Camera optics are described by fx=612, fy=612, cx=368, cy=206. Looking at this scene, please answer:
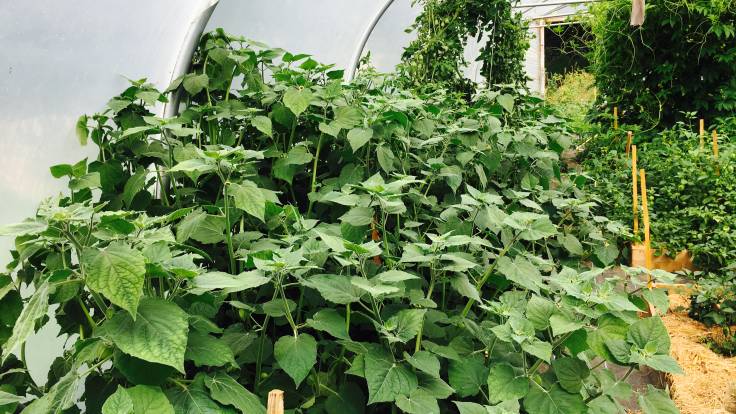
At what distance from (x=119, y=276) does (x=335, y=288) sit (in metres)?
0.54

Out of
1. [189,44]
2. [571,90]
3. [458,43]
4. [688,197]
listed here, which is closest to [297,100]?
[189,44]

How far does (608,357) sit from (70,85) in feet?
5.66

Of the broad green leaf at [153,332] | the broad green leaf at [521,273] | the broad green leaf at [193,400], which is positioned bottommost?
the broad green leaf at [193,400]

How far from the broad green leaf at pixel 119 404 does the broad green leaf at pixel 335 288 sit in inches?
19.4

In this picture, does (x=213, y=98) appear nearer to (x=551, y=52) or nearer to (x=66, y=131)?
(x=66, y=131)

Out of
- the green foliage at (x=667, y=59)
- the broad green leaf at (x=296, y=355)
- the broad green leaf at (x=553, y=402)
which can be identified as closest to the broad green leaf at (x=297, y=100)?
the broad green leaf at (x=296, y=355)

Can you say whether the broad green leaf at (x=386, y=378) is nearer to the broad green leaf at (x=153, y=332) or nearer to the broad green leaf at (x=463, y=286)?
the broad green leaf at (x=463, y=286)

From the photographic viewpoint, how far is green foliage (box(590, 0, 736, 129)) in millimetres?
6348

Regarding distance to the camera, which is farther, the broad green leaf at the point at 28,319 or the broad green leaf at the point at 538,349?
the broad green leaf at the point at 538,349

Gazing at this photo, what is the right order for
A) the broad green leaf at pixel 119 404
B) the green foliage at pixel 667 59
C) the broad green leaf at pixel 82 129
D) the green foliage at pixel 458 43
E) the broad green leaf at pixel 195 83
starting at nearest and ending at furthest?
1. the broad green leaf at pixel 119 404
2. the broad green leaf at pixel 82 129
3. the broad green leaf at pixel 195 83
4. the green foliage at pixel 458 43
5. the green foliage at pixel 667 59

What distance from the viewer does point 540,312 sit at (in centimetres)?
142

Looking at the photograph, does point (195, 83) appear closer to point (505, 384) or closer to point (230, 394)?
point (230, 394)

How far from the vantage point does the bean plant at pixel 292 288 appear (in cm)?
109

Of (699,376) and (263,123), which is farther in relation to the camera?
(699,376)
